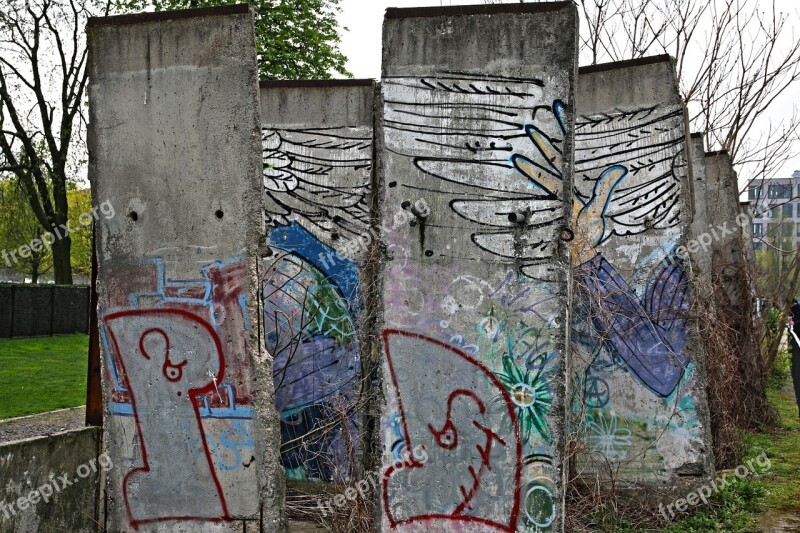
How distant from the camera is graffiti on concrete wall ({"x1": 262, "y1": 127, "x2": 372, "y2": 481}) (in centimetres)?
688

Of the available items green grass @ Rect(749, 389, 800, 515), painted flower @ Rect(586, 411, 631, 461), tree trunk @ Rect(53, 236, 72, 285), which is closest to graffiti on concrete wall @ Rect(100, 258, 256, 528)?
painted flower @ Rect(586, 411, 631, 461)

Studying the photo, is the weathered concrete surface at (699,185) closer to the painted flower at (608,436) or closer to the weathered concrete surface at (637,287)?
the weathered concrete surface at (637,287)

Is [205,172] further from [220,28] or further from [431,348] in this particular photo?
[431,348]

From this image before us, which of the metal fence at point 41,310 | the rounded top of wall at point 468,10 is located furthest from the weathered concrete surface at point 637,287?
the metal fence at point 41,310

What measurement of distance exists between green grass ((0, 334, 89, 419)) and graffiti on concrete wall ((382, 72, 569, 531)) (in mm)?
6992

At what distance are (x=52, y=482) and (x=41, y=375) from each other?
959cm

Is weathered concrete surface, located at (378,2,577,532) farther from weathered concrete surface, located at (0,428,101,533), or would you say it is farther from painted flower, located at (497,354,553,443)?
weathered concrete surface, located at (0,428,101,533)

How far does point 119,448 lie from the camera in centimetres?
536

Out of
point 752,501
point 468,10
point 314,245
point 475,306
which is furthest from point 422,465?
point 752,501

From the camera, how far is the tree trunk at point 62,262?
973 inches

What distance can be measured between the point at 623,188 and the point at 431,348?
281cm

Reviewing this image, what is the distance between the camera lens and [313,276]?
7.02 metres

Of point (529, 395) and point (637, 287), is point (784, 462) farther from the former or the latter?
point (529, 395)

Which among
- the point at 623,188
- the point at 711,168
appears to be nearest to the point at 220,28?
the point at 623,188
